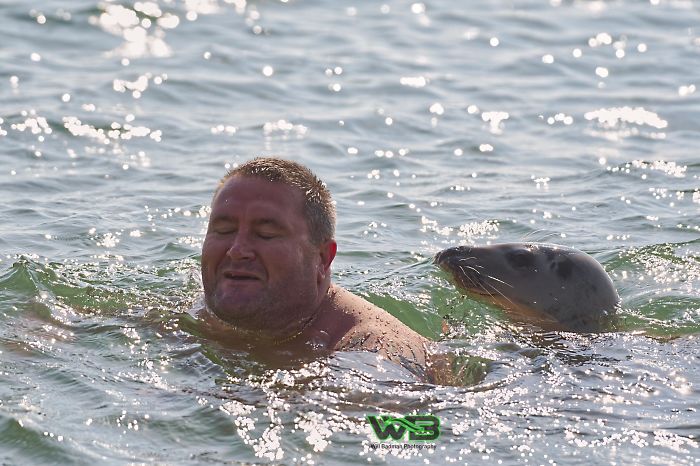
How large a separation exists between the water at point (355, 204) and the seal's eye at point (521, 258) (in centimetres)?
33

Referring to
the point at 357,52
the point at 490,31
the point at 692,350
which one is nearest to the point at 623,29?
the point at 490,31

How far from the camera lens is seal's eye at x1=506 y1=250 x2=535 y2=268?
7.95 metres

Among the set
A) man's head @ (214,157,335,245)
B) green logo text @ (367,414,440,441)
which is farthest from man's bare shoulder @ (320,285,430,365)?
green logo text @ (367,414,440,441)

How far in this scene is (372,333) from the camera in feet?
22.9

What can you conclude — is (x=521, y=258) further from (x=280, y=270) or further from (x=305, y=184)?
(x=280, y=270)

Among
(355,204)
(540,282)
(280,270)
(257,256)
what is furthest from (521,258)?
(355,204)

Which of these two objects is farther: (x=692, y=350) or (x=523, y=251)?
(x=523, y=251)

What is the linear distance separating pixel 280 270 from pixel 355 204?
13.5 feet

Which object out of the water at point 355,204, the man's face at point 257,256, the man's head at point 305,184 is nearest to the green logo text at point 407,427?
the water at point 355,204

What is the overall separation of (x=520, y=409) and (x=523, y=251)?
1.85m

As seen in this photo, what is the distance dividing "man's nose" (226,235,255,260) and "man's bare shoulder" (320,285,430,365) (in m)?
0.64

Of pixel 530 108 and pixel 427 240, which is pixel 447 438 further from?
pixel 530 108

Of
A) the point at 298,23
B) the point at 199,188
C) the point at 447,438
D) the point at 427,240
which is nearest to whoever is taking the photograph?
the point at 447,438

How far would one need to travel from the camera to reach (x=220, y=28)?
17141mm
